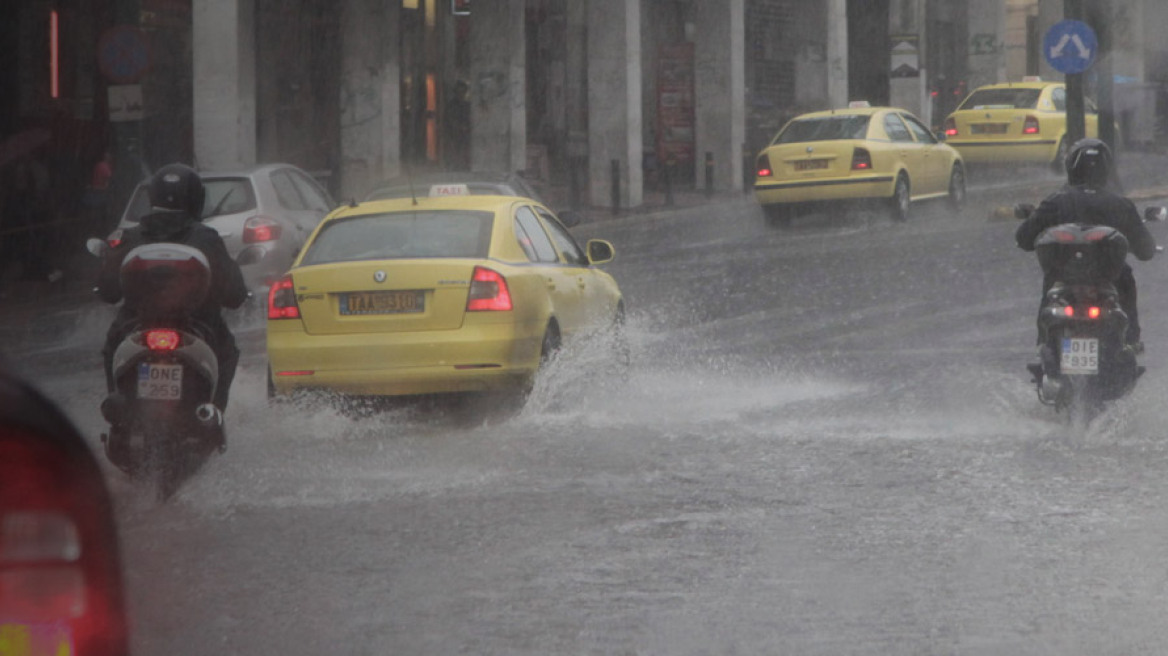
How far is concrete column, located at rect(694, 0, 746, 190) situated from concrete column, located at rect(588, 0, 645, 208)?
169 inches

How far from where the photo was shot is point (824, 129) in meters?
26.8

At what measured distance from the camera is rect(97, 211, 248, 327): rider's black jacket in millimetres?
8945

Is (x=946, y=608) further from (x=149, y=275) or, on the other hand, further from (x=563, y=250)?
(x=563, y=250)

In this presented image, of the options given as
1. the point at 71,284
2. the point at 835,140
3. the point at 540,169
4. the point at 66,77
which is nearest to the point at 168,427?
the point at 71,284

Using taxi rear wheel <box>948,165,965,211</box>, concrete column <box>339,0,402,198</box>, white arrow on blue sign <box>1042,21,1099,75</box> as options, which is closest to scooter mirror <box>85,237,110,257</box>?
white arrow on blue sign <box>1042,21,1099,75</box>

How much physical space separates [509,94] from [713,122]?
273 inches

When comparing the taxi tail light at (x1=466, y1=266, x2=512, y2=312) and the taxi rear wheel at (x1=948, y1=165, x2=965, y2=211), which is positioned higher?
the taxi rear wheel at (x1=948, y1=165, x2=965, y2=211)

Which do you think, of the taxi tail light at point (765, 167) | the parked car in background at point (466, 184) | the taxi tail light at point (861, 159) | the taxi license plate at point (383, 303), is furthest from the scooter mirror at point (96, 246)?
the taxi tail light at point (765, 167)

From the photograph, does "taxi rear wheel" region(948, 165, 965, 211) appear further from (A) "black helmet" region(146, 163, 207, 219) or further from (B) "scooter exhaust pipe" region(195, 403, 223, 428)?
(B) "scooter exhaust pipe" region(195, 403, 223, 428)

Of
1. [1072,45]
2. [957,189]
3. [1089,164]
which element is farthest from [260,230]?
[957,189]

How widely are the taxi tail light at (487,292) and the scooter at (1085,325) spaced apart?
283 cm

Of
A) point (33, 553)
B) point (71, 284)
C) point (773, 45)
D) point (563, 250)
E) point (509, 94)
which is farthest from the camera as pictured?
point (773, 45)

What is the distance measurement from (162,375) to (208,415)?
0.26 metres

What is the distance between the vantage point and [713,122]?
133 feet
